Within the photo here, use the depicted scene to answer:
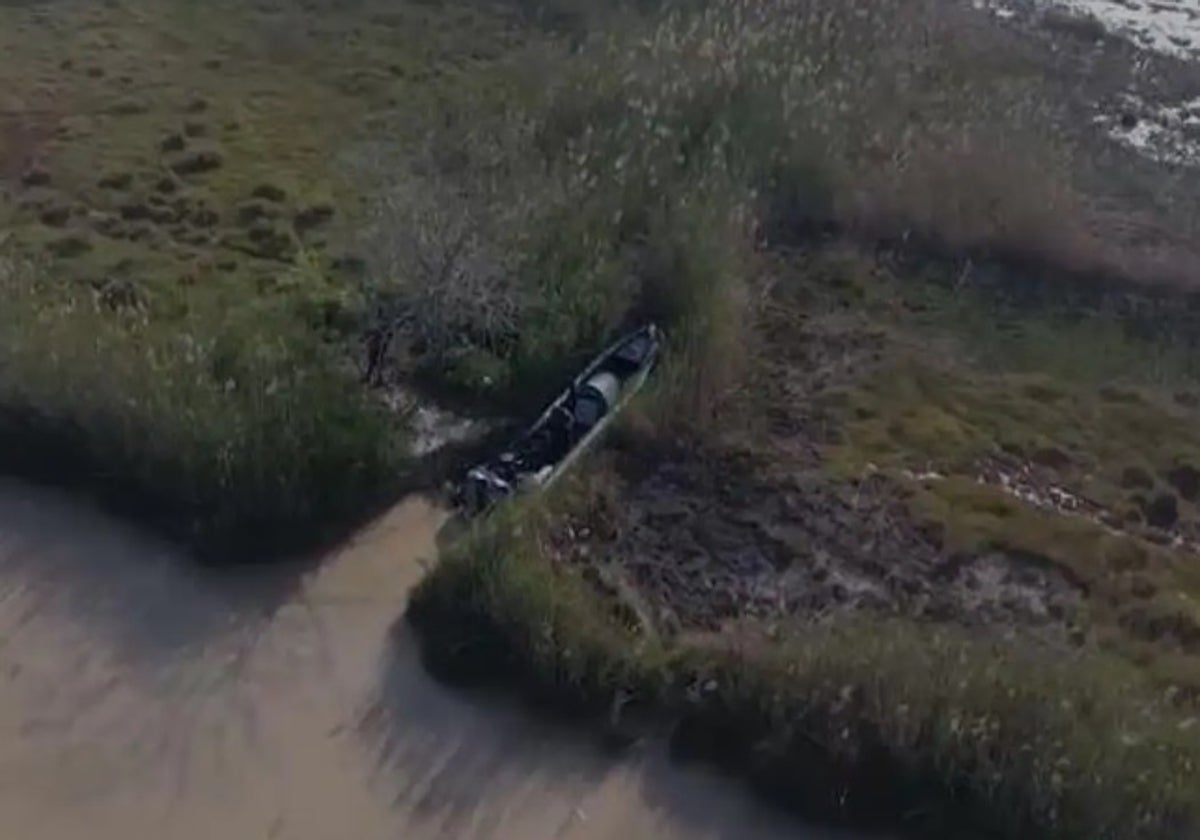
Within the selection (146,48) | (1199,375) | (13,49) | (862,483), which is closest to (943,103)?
(1199,375)

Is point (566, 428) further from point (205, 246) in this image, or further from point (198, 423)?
point (205, 246)

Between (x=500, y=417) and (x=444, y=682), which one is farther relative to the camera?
(x=500, y=417)

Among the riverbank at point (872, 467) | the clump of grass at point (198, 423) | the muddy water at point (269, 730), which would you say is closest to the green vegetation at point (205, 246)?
the clump of grass at point (198, 423)

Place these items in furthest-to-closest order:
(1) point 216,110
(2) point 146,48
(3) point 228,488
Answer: (2) point 146,48 → (1) point 216,110 → (3) point 228,488

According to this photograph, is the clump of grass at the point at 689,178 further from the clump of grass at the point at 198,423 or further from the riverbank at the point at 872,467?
the clump of grass at the point at 198,423

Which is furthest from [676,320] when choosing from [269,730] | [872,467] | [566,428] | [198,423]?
[269,730]

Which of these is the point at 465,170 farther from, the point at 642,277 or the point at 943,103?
the point at 943,103
